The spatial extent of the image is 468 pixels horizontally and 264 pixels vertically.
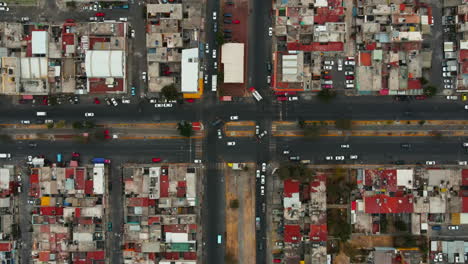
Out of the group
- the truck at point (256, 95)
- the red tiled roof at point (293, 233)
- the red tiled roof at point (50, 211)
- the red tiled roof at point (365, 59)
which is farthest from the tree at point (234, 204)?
the red tiled roof at point (365, 59)

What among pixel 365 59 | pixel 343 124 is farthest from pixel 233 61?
pixel 365 59

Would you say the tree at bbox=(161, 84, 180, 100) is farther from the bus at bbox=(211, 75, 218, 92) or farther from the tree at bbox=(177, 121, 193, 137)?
the bus at bbox=(211, 75, 218, 92)

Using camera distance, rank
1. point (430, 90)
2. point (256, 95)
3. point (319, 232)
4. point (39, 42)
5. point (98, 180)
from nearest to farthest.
Answer: 1. point (430, 90)
2. point (319, 232)
3. point (39, 42)
4. point (98, 180)
5. point (256, 95)

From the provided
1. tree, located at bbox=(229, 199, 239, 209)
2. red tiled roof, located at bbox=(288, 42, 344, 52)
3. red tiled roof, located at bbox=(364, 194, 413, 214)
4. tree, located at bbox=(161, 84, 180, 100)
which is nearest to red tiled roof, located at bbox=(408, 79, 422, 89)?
red tiled roof, located at bbox=(288, 42, 344, 52)

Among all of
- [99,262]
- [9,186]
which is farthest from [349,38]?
[9,186]

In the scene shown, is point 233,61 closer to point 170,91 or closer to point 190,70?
point 190,70

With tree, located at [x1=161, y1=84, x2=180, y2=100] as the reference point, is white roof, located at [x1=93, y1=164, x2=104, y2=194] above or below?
below
